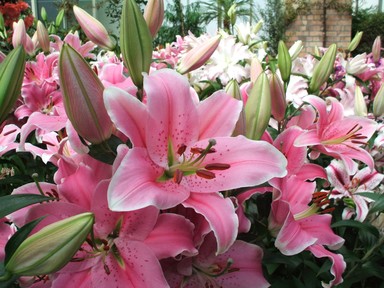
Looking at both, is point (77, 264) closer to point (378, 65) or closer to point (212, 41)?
point (212, 41)

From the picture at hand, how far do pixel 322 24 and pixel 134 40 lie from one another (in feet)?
28.2

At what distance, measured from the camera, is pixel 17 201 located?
15.3 inches

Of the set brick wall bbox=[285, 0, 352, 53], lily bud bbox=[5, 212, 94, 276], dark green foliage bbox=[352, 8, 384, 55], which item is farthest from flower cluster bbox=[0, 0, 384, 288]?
dark green foliage bbox=[352, 8, 384, 55]

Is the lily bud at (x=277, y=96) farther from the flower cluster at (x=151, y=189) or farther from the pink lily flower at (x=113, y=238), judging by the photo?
the pink lily flower at (x=113, y=238)

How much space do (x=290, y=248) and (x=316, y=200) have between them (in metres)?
0.06

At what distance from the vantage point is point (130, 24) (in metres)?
0.45

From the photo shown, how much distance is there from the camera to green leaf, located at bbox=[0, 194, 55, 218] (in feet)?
1.25

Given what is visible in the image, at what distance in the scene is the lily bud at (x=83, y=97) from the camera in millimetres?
374

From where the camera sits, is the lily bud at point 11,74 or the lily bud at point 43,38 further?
the lily bud at point 43,38

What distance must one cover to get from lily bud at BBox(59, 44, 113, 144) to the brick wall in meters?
8.46

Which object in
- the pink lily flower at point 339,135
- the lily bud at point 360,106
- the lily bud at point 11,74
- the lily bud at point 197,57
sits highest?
the lily bud at point 11,74

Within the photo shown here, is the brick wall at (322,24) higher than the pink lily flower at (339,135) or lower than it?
lower

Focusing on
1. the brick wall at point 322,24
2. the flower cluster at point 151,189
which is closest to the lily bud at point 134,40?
the flower cluster at point 151,189

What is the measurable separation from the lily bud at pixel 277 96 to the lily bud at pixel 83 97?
237 mm
